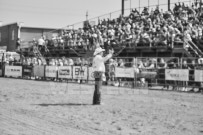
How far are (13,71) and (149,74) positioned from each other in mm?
15374

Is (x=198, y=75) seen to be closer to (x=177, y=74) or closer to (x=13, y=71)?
(x=177, y=74)

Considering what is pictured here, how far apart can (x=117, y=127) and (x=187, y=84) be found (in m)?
12.6

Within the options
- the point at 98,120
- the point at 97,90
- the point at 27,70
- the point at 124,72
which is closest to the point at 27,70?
the point at 27,70

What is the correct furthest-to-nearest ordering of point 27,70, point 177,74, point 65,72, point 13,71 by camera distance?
point 13,71 < point 27,70 < point 65,72 < point 177,74

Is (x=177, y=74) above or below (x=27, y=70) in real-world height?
below

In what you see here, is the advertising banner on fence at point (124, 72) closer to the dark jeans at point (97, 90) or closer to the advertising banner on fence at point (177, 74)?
the advertising banner on fence at point (177, 74)

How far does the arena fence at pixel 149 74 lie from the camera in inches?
755

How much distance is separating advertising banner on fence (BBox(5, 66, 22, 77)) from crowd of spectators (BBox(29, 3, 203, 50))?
5.02 m

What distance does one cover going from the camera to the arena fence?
1919 centimetres

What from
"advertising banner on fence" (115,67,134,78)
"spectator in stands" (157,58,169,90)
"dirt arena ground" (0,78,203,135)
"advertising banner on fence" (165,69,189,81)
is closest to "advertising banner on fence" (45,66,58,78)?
"advertising banner on fence" (115,67,134,78)

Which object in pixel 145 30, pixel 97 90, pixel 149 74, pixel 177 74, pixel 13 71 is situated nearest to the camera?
pixel 97 90

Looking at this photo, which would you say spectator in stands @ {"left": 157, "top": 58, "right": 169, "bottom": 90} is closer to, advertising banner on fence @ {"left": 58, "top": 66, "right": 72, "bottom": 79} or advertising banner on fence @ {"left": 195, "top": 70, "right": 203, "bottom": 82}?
advertising banner on fence @ {"left": 195, "top": 70, "right": 203, "bottom": 82}

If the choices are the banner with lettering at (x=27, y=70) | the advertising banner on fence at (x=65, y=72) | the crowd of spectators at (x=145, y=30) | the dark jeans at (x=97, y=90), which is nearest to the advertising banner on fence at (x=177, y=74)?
the crowd of spectators at (x=145, y=30)

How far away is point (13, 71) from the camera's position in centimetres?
3141
